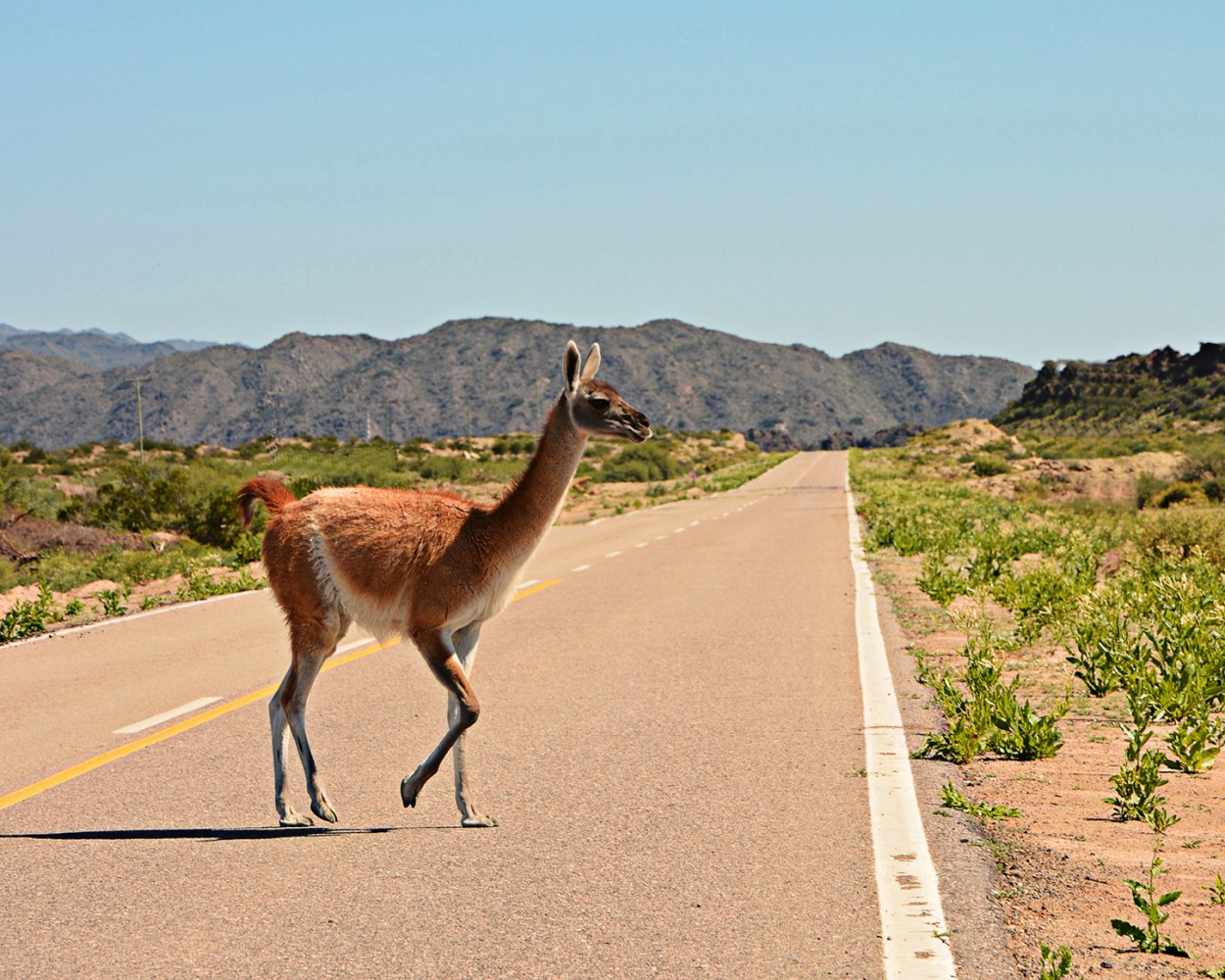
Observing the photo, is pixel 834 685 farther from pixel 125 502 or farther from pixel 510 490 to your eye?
pixel 125 502

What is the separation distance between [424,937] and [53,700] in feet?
19.8

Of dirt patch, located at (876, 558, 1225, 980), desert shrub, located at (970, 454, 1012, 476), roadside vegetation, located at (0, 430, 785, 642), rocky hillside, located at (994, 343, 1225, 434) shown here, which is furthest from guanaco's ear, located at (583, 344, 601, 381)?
rocky hillside, located at (994, 343, 1225, 434)

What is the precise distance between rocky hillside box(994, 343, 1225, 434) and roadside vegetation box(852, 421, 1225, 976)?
78.4m

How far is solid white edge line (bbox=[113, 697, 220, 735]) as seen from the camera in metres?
8.51

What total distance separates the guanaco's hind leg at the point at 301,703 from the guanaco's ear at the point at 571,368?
1609 millimetres

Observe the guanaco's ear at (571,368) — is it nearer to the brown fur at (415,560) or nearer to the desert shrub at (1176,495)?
the brown fur at (415,560)

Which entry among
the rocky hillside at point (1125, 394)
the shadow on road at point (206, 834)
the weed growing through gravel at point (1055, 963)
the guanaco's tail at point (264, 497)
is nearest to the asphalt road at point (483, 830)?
the shadow on road at point (206, 834)

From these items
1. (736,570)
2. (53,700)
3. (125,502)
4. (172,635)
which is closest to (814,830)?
(53,700)

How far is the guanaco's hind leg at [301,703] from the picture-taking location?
631cm

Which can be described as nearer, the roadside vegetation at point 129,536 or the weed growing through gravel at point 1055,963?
the weed growing through gravel at point 1055,963

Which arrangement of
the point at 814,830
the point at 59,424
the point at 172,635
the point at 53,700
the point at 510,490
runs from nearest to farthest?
the point at 814,830 < the point at 510,490 < the point at 53,700 < the point at 172,635 < the point at 59,424

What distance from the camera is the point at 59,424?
570 feet

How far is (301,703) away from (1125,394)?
11590 centimetres

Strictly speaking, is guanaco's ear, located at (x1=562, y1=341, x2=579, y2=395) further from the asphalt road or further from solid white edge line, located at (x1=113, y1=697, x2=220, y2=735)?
solid white edge line, located at (x1=113, y1=697, x2=220, y2=735)
